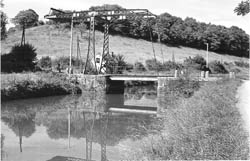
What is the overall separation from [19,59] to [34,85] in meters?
8.57

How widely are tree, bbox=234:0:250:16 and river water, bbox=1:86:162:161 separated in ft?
13.5

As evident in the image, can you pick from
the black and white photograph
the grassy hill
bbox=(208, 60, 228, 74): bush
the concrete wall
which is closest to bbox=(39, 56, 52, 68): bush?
the black and white photograph

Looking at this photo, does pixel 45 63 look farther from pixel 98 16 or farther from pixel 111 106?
pixel 111 106

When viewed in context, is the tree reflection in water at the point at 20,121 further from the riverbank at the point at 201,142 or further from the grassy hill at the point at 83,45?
the grassy hill at the point at 83,45

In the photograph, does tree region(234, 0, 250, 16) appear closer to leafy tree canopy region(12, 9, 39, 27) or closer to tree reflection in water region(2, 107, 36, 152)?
tree reflection in water region(2, 107, 36, 152)

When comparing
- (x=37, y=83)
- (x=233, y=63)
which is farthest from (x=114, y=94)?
(x=233, y=63)

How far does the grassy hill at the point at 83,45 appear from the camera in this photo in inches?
2128

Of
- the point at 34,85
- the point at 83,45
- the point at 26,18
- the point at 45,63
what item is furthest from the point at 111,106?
the point at 26,18

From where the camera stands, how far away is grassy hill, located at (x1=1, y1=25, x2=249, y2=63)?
54.1 m

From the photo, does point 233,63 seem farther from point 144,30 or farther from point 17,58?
point 17,58

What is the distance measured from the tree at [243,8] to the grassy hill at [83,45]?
44182mm

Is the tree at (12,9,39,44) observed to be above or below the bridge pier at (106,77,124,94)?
above

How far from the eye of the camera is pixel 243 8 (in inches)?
279

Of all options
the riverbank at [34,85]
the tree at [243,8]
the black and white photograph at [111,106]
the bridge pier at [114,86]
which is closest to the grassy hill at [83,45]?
the black and white photograph at [111,106]
